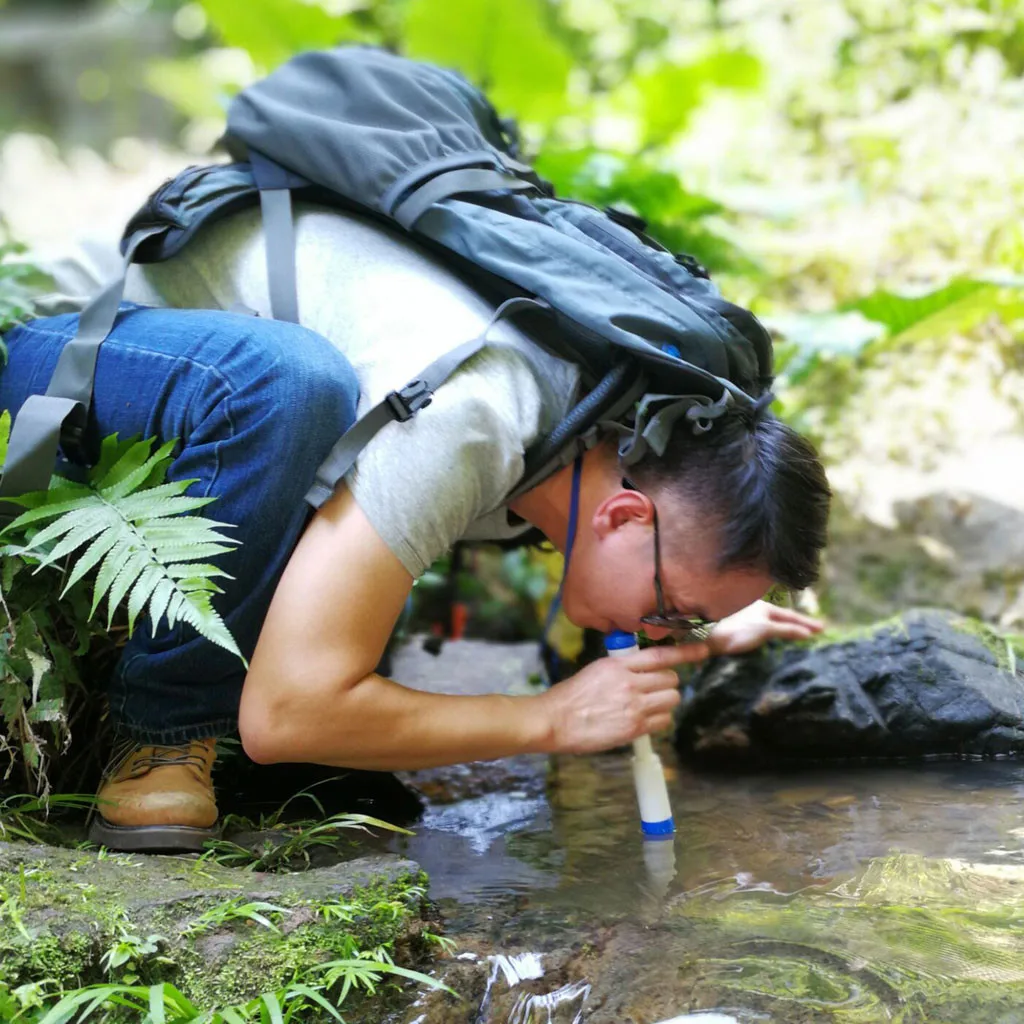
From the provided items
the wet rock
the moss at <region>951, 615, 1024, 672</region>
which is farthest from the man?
the moss at <region>951, 615, 1024, 672</region>

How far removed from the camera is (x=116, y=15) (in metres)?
11.5


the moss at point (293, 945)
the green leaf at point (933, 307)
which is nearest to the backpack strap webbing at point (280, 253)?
the moss at point (293, 945)

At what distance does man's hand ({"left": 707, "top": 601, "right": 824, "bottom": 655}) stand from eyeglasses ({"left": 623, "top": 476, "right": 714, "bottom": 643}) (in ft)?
1.54

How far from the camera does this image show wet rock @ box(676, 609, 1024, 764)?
260 cm

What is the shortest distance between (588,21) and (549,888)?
20.7 ft

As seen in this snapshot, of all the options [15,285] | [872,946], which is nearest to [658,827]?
[872,946]

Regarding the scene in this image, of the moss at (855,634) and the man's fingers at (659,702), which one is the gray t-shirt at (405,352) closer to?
the man's fingers at (659,702)

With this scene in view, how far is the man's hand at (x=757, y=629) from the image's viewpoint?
8.98 feet

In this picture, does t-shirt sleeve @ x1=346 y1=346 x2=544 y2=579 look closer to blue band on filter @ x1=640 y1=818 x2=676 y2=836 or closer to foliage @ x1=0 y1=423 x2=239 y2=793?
foliage @ x1=0 y1=423 x2=239 y2=793

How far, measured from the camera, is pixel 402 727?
6.35 ft

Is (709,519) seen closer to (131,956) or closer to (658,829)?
(658,829)

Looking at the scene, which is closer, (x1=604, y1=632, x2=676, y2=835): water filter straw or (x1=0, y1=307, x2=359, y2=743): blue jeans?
(x1=0, y1=307, x2=359, y2=743): blue jeans

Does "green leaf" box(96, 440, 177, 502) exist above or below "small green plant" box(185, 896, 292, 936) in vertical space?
above

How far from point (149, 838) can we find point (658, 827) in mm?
984
